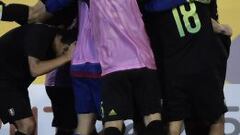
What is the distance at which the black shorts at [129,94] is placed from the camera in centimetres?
188

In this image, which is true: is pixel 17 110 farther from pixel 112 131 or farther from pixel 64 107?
pixel 112 131

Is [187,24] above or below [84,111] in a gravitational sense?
above

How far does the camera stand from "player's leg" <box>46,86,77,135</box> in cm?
246

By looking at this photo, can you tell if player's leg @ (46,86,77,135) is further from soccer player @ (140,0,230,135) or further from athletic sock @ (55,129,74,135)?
soccer player @ (140,0,230,135)

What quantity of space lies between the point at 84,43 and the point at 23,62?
39 centimetres

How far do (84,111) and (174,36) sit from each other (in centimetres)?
44

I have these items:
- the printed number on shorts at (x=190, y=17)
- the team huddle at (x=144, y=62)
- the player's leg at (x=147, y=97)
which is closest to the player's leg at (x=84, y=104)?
the team huddle at (x=144, y=62)

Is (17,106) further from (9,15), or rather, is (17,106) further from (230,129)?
(230,129)

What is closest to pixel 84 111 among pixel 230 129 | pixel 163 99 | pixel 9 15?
pixel 163 99

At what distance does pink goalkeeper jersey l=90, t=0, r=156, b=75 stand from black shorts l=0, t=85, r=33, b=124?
1.83ft

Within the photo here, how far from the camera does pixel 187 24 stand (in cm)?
198

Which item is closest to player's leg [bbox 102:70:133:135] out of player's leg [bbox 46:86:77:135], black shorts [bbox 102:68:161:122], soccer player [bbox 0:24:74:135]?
black shorts [bbox 102:68:161:122]

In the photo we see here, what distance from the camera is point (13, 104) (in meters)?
2.37

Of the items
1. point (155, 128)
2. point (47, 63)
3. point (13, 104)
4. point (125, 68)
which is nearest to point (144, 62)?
point (125, 68)
